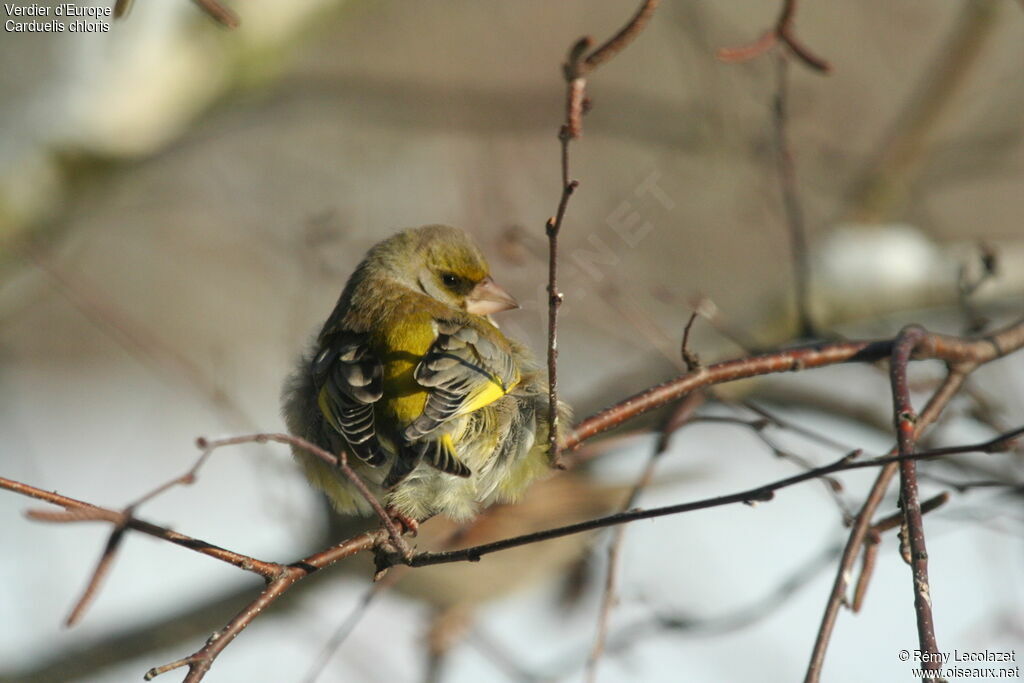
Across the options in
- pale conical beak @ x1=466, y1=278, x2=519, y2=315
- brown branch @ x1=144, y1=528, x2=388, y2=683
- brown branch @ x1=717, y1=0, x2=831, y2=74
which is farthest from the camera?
pale conical beak @ x1=466, y1=278, x2=519, y2=315

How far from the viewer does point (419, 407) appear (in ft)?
9.93

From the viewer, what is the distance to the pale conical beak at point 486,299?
385 centimetres

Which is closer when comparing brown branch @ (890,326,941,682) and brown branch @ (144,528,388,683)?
brown branch @ (890,326,941,682)

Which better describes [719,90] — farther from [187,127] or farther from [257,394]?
[257,394]

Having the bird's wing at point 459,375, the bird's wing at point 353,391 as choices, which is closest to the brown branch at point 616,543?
the bird's wing at point 459,375

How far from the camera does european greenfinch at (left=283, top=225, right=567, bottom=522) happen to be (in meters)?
2.94

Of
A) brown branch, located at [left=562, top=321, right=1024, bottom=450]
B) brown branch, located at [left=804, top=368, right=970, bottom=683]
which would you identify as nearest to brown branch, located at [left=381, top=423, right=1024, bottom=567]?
brown branch, located at [left=804, top=368, right=970, bottom=683]

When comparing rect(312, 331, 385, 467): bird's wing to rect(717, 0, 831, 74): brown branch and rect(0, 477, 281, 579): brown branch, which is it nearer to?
rect(0, 477, 281, 579): brown branch

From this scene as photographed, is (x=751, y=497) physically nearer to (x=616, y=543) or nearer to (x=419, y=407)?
(x=616, y=543)

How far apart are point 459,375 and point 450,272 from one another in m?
0.95

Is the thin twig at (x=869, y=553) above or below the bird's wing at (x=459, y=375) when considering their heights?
below

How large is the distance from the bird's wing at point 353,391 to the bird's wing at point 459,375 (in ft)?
0.45

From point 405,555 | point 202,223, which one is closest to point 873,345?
point 405,555

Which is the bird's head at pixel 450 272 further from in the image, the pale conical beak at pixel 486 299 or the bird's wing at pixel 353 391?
the bird's wing at pixel 353 391
